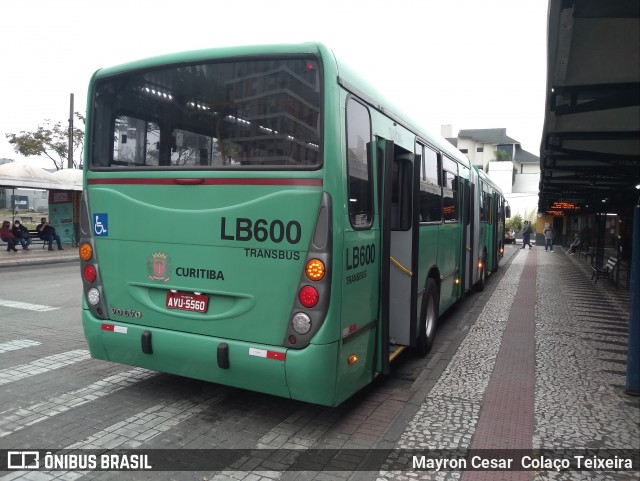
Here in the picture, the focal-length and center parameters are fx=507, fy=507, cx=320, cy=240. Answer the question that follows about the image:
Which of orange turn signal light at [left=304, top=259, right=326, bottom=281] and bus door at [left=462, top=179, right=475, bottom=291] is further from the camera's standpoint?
bus door at [left=462, top=179, right=475, bottom=291]

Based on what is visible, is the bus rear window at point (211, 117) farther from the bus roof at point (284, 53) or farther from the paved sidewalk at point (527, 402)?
the paved sidewalk at point (527, 402)

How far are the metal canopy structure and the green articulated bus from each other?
193 cm

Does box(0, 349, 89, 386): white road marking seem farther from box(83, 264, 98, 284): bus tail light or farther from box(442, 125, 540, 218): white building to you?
box(442, 125, 540, 218): white building

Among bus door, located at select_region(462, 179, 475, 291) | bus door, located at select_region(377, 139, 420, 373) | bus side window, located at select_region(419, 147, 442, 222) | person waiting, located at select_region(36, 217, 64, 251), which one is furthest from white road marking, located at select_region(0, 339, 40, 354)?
person waiting, located at select_region(36, 217, 64, 251)

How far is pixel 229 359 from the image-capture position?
4254mm

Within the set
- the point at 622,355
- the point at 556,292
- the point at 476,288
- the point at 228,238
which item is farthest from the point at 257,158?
the point at 556,292

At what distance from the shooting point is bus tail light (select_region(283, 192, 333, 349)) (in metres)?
3.95

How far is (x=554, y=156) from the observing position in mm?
10586

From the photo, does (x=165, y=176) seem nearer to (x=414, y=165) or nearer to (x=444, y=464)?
(x=414, y=165)

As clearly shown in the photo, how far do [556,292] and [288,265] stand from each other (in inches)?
460

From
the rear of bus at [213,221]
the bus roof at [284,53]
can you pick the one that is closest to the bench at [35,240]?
the rear of bus at [213,221]

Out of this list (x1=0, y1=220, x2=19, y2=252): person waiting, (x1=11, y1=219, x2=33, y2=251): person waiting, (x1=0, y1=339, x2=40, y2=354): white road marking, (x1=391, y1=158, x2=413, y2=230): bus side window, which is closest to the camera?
(x1=391, y1=158, x2=413, y2=230): bus side window

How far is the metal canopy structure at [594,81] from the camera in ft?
15.2

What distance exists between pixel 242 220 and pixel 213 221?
0.96 feet
